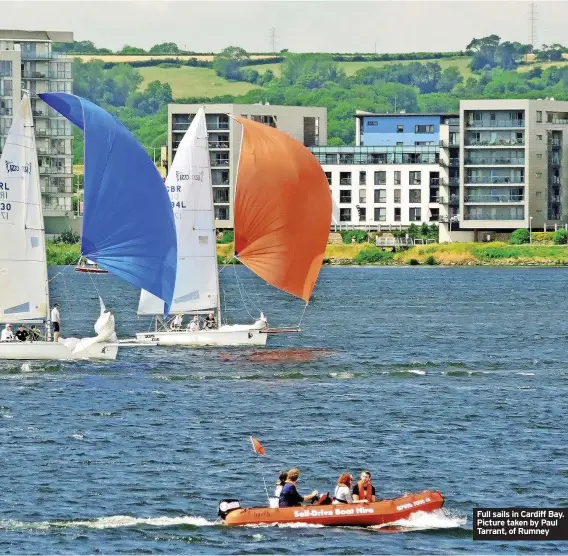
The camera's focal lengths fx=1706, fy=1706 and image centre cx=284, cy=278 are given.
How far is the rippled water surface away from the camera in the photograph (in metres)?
40.6

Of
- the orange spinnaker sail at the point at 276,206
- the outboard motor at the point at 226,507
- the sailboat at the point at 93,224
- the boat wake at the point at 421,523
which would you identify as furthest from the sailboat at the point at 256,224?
the boat wake at the point at 421,523

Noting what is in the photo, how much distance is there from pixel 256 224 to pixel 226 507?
36581 mm

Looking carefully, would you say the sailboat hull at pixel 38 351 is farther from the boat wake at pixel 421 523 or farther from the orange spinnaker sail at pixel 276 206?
the boat wake at pixel 421 523

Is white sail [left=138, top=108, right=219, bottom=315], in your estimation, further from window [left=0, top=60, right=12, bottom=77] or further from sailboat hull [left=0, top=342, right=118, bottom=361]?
window [left=0, top=60, right=12, bottom=77]

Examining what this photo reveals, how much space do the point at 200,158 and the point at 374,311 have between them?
41.9 metres

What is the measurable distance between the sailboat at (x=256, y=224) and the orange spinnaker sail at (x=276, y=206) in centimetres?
4

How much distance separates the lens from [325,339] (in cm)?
9219

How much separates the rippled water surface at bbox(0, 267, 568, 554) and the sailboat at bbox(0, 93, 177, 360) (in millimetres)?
1902

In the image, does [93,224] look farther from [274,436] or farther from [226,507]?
[226,507]

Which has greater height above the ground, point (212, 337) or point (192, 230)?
point (192, 230)

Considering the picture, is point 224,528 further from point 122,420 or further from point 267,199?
point 267,199

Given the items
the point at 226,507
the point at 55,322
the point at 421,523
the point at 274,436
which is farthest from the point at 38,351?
the point at 421,523

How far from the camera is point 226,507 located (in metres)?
40.8

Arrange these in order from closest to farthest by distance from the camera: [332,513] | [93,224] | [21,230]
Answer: [332,513], [21,230], [93,224]
